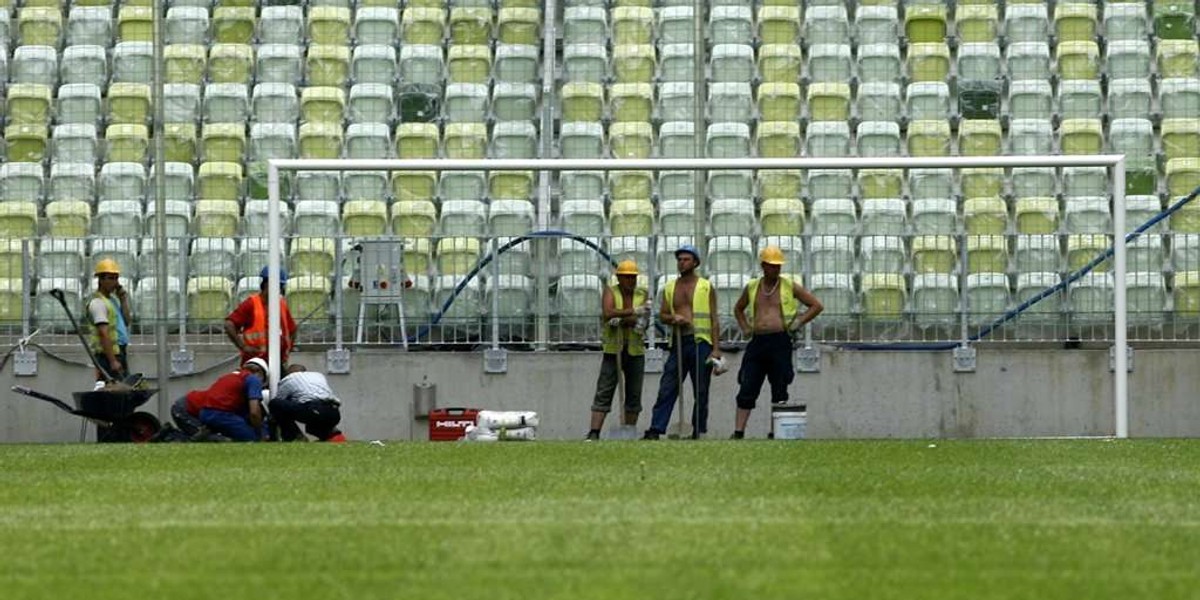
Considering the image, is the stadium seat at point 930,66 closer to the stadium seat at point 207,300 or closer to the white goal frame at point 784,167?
the white goal frame at point 784,167

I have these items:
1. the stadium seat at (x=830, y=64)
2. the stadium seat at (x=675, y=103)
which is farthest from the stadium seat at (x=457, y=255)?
the stadium seat at (x=830, y=64)

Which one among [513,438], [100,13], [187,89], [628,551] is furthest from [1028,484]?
[100,13]

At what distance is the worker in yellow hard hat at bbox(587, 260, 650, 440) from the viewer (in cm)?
2050

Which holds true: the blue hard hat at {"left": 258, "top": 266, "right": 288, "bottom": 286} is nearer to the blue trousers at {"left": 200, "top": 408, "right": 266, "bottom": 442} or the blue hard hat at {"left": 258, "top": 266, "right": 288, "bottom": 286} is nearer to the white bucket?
the blue trousers at {"left": 200, "top": 408, "right": 266, "bottom": 442}

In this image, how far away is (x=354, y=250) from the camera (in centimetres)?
2209

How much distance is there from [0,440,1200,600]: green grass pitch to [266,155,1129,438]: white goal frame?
15.5 ft

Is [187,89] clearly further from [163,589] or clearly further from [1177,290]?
[163,589]

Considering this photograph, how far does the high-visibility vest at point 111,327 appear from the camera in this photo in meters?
21.0

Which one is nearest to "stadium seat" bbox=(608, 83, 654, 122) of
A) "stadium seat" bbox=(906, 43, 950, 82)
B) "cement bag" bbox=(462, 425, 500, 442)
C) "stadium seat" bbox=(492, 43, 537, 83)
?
"stadium seat" bbox=(492, 43, 537, 83)

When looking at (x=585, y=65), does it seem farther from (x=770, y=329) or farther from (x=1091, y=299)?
(x=1091, y=299)

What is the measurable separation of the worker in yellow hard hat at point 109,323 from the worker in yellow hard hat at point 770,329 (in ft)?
17.9

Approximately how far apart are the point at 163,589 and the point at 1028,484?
5613 millimetres

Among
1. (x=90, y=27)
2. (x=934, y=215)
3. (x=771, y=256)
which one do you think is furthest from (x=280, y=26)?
(x=771, y=256)

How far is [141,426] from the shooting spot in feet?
67.2
